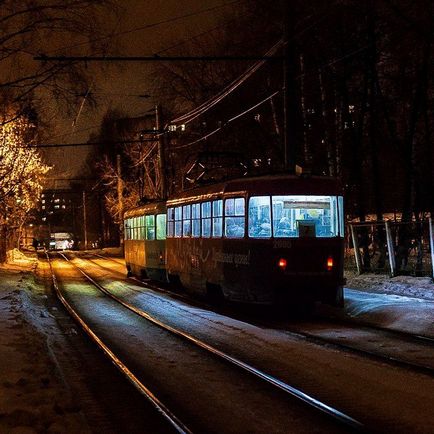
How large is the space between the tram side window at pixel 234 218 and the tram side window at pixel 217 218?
0.33 m

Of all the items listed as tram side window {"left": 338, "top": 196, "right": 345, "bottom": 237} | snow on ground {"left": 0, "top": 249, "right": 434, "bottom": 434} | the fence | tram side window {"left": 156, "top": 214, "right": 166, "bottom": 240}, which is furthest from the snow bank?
tram side window {"left": 156, "top": 214, "right": 166, "bottom": 240}

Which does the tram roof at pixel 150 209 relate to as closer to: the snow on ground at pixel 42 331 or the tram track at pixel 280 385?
the snow on ground at pixel 42 331

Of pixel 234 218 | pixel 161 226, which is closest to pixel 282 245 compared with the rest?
pixel 234 218

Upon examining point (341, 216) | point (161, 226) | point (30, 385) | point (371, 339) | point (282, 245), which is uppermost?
point (161, 226)

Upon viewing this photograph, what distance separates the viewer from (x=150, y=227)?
2556 centimetres

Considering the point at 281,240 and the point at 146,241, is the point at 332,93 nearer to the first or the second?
the point at 146,241

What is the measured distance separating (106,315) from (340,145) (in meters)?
14.5

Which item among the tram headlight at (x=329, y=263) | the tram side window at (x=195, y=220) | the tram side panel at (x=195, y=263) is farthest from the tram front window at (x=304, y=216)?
the tram side window at (x=195, y=220)

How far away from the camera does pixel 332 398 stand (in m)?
7.81

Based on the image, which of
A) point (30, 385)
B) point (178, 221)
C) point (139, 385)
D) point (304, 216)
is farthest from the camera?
point (178, 221)

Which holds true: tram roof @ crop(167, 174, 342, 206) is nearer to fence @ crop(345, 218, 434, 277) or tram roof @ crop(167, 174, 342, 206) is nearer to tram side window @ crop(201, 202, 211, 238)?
tram side window @ crop(201, 202, 211, 238)

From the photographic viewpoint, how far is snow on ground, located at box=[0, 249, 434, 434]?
6.74 metres

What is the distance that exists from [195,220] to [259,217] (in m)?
3.97

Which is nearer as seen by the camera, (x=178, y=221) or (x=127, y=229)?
(x=178, y=221)
